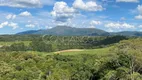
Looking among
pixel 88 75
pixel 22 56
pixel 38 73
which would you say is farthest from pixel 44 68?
pixel 22 56

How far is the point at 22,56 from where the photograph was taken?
124625 millimetres

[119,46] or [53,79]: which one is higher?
[119,46]

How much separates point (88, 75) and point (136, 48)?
19.5m

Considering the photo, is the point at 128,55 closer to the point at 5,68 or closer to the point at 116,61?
the point at 116,61

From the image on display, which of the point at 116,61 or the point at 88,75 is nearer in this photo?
the point at 116,61

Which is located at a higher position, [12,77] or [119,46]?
[119,46]

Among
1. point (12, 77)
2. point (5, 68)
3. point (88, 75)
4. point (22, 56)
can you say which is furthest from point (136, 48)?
point (22, 56)

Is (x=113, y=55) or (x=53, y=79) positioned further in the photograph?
(x=113, y=55)

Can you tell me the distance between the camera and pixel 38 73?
77.2 meters

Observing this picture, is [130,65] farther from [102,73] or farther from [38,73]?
[38,73]

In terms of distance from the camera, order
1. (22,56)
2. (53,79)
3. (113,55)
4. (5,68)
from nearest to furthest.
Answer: (53,79) < (113,55) < (5,68) < (22,56)

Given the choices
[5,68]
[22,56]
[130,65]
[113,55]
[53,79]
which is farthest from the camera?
[22,56]

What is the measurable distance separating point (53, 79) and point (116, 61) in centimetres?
1940

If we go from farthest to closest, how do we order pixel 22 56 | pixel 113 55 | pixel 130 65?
pixel 22 56
pixel 113 55
pixel 130 65
